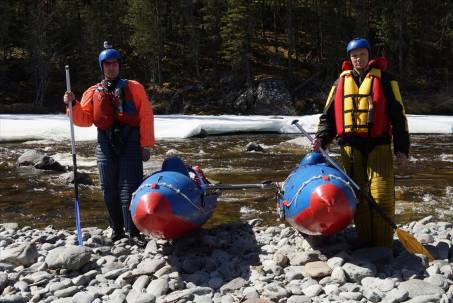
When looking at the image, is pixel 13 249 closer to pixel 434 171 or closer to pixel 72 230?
pixel 72 230

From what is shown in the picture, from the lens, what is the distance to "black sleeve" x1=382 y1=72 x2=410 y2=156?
460cm

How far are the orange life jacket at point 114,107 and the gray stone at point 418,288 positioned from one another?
10.0ft

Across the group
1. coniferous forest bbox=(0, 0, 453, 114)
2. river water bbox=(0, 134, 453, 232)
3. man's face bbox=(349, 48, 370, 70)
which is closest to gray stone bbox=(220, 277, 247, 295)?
man's face bbox=(349, 48, 370, 70)

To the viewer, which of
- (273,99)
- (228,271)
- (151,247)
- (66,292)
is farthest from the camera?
(273,99)

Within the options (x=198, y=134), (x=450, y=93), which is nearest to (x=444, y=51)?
(x=450, y=93)

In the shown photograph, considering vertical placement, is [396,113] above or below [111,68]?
below

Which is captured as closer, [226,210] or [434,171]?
[226,210]

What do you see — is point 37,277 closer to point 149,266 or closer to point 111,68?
point 149,266

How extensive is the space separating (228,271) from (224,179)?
579 centimetres

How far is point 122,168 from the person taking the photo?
5.20 m

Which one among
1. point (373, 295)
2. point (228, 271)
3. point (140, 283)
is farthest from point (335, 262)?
point (140, 283)

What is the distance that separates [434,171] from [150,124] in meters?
7.69

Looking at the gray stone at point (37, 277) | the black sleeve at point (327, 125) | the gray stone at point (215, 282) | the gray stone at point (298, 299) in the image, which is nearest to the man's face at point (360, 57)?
the black sleeve at point (327, 125)

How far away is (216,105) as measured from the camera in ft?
107
